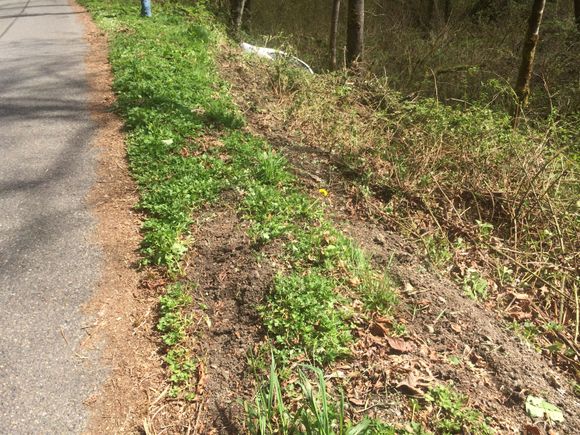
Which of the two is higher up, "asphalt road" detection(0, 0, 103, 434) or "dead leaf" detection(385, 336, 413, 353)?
"asphalt road" detection(0, 0, 103, 434)

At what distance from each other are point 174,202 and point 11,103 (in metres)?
4.00

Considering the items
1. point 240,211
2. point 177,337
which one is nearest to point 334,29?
point 240,211

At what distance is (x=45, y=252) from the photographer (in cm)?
391

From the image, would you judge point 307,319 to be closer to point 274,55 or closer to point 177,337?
point 177,337

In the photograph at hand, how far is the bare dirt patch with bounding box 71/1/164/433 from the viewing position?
282 centimetres

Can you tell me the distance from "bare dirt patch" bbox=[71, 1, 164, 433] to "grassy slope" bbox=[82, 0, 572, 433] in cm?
14

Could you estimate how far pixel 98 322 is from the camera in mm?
3346

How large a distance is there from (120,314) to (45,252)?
1031 mm

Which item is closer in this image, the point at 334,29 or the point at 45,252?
the point at 45,252

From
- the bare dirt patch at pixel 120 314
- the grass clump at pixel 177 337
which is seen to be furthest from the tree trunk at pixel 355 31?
the grass clump at pixel 177 337

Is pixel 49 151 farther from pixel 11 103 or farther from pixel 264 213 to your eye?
pixel 264 213

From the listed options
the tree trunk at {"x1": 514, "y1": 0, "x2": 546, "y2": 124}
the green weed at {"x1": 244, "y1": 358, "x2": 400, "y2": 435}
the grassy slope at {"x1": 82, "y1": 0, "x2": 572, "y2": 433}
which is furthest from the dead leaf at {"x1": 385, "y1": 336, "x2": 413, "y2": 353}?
the tree trunk at {"x1": 514, "y1": 0, "x2": 546, "y2": 124}

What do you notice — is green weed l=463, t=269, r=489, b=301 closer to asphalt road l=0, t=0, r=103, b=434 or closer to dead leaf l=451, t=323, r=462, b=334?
dead leaf l=451, t=323, r=462, b=334

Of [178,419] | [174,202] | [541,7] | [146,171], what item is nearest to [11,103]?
[146,171]
